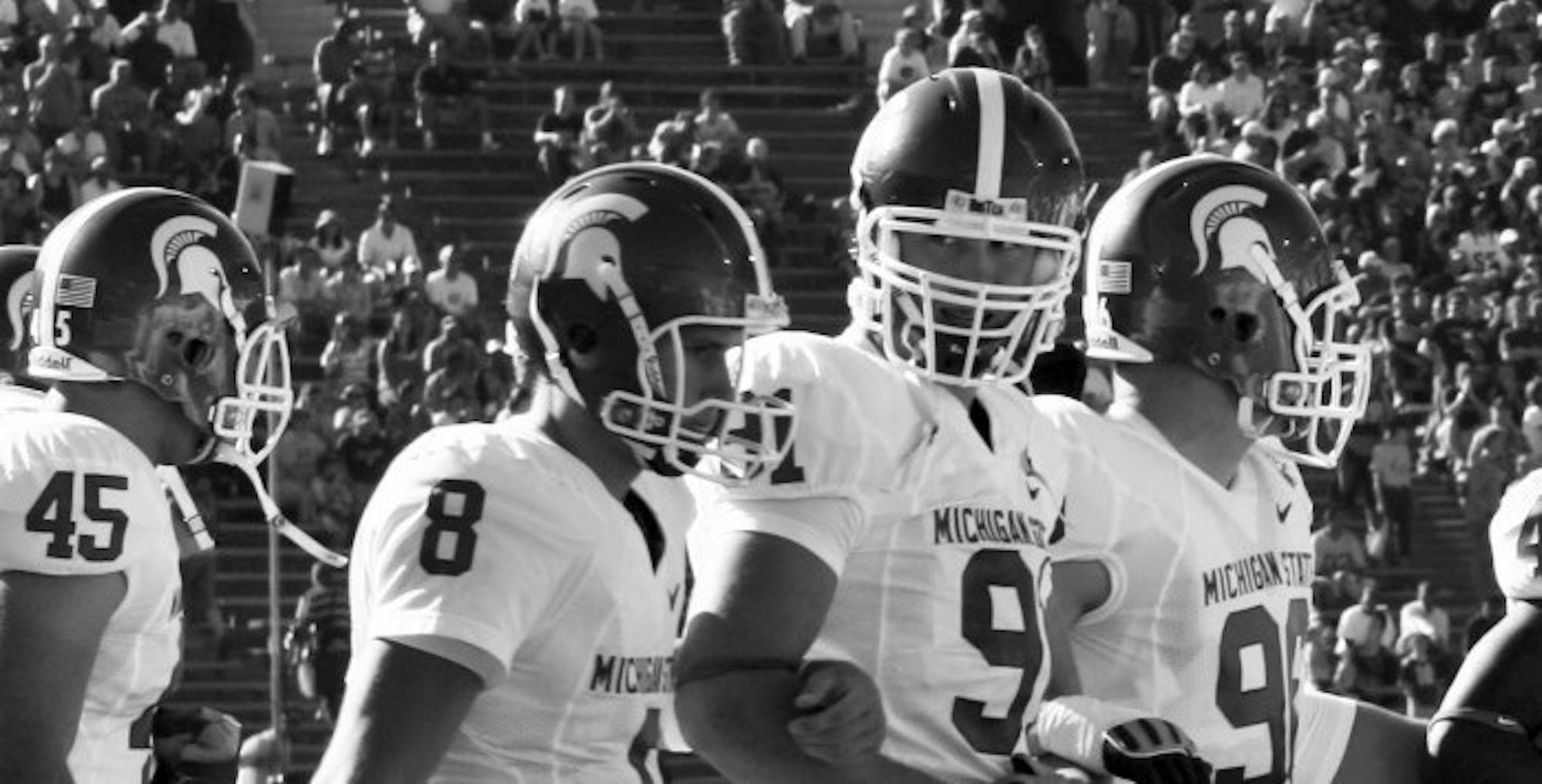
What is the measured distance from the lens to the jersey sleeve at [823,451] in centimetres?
447

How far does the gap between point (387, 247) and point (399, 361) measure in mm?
1475

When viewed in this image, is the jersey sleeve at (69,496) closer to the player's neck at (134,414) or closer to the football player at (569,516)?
the player's neck at (134,414)

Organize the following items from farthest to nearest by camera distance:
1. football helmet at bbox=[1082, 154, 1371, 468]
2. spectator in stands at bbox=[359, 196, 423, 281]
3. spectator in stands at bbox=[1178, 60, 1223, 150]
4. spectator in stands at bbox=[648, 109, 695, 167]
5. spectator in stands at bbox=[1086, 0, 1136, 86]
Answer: spectator in stands at bbox=[1086, 0, 1136, 86] < spectator in stands at bbox=[1178, 60, 1223, 150] < spectator in stands at bbox=[648, 109, 695, 167] < spectator in stands at bbox=[359, 196, 423, 281] < football helmet at bbox=[1082, 154, 1371, 468]

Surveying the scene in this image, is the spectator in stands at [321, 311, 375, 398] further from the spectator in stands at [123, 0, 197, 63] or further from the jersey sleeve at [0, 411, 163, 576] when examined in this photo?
the jersey sleeve at [0, 411, 163, 576]

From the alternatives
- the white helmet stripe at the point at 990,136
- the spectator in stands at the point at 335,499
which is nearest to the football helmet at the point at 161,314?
the white helmet stripe at the point at 990,136

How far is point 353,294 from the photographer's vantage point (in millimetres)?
18859

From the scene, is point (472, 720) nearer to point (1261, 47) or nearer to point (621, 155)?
point (621, 155)

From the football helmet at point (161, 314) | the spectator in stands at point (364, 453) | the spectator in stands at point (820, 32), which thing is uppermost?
the football helmet at point (161, 314)

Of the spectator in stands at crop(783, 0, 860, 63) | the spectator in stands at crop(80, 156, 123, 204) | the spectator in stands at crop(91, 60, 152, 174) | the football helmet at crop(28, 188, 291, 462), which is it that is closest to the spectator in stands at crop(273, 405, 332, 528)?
the spectator in stands at crop(80, 156, 123, 204)

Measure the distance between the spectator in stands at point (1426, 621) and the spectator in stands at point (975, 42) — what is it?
4.48 m

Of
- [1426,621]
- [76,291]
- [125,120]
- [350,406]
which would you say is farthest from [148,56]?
[76,291]

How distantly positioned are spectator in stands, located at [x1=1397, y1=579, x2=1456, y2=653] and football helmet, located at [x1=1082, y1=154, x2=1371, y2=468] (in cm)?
1203

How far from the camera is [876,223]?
4883 mm

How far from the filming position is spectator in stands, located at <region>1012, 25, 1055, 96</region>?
22.4 metres
